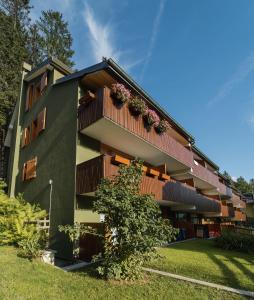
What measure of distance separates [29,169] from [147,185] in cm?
743

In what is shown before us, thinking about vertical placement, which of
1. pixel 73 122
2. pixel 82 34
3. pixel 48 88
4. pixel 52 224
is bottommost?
pixel 52 224

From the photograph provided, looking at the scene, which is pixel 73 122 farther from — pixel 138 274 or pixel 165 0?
pixel 138 274

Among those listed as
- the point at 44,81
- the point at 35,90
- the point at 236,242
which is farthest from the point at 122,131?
the point at 236,242

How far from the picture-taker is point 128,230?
8688 mm

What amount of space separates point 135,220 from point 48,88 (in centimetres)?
1196

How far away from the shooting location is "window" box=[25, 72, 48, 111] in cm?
1798

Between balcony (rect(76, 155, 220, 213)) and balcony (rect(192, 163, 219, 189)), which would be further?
balcony (rect(192, 163, 219, 189))

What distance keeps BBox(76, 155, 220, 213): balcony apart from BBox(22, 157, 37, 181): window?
15.3ft

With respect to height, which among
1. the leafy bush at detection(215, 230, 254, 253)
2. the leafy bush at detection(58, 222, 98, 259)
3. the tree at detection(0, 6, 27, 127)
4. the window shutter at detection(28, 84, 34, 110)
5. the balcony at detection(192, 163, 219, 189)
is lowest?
the leafy bush at detection(215, 230, 254, 253)

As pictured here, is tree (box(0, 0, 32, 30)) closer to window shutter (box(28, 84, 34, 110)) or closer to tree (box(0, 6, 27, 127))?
tree (box(0, 6, 27, 127))

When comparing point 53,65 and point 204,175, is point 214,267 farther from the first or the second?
point 204,175

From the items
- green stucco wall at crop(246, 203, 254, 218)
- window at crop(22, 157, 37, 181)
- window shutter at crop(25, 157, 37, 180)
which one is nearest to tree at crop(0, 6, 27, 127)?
window at crop(22, 157, 37, 181)

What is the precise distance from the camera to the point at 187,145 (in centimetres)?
2505

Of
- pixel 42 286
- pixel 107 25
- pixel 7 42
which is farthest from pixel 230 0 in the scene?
pixel 7 42
